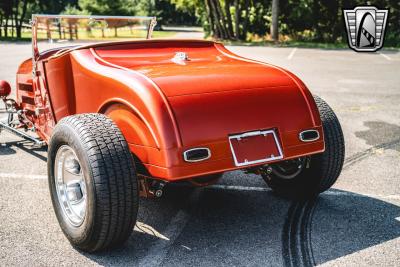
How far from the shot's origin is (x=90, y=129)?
10.3 feet

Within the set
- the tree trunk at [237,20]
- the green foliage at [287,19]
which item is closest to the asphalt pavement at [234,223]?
the tree trunk at [237,20]

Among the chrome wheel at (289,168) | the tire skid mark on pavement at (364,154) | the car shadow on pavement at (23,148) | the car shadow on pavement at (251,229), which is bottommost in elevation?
the car shadow on pavement at (23,148)

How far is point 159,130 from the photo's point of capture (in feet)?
10.1

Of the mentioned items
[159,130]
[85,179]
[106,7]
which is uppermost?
[106,7]

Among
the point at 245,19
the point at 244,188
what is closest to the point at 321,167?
the point at 244,188

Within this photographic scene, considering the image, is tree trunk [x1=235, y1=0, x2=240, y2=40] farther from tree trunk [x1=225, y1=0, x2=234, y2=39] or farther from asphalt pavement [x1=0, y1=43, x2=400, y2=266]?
asphalt pavement [x1=0, y1=43, x2=400, y2=266]

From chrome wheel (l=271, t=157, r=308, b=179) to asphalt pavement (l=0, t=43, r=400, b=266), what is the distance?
0.22 meters

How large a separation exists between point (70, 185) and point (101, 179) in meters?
0.62

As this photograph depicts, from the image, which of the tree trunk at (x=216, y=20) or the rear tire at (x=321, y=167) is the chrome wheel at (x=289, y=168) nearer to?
the rear tire at (x=321, y=167)

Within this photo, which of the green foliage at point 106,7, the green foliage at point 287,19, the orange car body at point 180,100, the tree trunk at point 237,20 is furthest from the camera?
the green foliage at point 106,7

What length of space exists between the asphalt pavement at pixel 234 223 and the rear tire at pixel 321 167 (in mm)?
132

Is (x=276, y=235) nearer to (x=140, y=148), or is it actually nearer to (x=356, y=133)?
(x=140, y=148)

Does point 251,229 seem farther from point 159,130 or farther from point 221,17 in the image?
point 221,17

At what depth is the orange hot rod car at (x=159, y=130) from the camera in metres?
3.07
